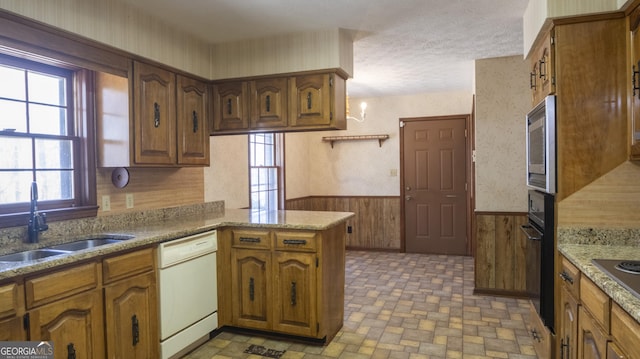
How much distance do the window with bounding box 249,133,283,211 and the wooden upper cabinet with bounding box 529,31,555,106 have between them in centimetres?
284

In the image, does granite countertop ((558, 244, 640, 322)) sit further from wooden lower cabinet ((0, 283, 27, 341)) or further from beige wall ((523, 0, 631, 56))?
wooden lower cabinet ((0, 283, 27, 341))

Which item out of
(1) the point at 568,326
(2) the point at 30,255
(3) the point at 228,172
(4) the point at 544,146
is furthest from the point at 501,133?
(2) the point at 30,255

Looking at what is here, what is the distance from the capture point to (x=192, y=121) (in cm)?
328

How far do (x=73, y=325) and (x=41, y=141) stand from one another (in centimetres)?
123

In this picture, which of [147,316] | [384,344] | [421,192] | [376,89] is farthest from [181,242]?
[421,192]

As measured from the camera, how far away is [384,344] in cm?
286

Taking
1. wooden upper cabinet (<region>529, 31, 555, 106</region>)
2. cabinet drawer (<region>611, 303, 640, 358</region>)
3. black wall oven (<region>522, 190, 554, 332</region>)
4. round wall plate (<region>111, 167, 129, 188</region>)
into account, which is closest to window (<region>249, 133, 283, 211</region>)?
round wall plate (<region>111, 167, 129, 188</region>)

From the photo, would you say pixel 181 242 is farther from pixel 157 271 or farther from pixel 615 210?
pixel 615 210

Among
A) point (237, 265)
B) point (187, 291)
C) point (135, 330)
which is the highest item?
point (237, 265)

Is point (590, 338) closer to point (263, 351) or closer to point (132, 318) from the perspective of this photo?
point (263, 351)

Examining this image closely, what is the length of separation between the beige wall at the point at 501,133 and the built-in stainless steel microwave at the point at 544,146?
1437mm

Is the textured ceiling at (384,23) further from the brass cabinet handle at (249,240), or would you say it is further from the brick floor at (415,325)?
the brick floor at (415,325)

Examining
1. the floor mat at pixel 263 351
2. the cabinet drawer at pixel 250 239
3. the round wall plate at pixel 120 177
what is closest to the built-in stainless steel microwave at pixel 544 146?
the cabinet drawer at pixel 250 239

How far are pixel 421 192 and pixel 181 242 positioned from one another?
159 inches
